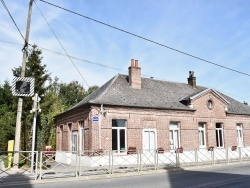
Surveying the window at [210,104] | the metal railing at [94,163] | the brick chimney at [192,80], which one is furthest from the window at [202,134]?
the brick chimney at [192,80]

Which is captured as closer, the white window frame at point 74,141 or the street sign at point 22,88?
the street sign at point 22,88

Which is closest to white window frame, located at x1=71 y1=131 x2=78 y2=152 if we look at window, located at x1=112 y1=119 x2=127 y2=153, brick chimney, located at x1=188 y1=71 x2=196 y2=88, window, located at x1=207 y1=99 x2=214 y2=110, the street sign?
window, located at x1=112 y1=119 x2=127 y2=153

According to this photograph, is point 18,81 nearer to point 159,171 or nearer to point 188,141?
point 159,171

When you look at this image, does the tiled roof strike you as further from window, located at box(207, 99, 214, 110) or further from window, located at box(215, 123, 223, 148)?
window, located at box(215, 123, 223, 148)

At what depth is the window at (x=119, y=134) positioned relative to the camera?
54.7 ft

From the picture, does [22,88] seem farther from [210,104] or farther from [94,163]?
[210,104]

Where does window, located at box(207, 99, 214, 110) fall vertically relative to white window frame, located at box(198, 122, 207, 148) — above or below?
above

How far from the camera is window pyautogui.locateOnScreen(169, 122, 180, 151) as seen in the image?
61.8 ft

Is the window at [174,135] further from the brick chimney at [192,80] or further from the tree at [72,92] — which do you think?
the tree at [72,92]

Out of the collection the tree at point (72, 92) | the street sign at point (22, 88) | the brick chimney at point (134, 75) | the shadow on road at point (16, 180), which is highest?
the tree at point (72, 92)

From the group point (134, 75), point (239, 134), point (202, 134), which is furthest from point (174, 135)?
point (239, 134)

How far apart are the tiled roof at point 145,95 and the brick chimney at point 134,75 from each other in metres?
0.36

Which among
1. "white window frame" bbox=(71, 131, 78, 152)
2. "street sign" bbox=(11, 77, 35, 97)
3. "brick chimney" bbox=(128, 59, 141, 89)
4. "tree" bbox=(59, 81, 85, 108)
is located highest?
"tree" bbox=(59, 81, 85, 108)

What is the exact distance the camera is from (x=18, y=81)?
12047 millimetres
